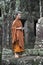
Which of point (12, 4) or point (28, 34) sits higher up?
point (12, 4)

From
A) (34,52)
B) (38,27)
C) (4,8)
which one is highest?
(4,8)

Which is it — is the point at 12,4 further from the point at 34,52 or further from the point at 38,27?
the point at 34,52

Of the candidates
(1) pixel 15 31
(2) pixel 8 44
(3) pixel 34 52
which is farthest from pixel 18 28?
(2) pixel 8 44

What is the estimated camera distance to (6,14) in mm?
14797

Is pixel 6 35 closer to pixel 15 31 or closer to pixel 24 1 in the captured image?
pixel 24 1

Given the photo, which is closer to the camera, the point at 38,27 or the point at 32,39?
the point at 38,27

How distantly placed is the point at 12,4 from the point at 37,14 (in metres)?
1.39

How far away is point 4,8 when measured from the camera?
15.0m

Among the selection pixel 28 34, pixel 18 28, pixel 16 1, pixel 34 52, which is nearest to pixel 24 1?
pixel 16 1

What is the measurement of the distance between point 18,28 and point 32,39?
149 inches

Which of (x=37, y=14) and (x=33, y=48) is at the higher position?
(x=37, y=14)

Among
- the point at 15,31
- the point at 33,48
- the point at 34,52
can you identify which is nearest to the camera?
the point at 15,31

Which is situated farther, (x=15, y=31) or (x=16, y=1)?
(x=16, y=1)

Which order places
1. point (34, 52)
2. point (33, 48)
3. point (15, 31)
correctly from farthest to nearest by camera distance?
point (33, 48) → point (34, 52) → point (15, 31)
